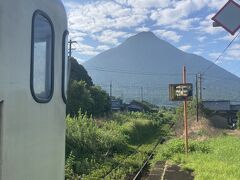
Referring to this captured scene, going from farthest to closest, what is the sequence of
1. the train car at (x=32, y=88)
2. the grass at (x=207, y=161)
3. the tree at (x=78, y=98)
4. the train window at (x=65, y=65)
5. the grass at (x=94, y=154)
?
the tree at (x=78, y=98), the grass at (x=94, y=154), the grass at (x=207, y=161), the train window at (x=65, y=65), the train car at (x=32, y=88)

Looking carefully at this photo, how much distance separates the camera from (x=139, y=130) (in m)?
37.0

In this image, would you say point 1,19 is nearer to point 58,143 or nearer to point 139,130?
point 58,143

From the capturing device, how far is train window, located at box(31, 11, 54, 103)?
3.55 m

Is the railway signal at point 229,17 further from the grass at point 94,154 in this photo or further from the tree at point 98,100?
the tree at point 98,100

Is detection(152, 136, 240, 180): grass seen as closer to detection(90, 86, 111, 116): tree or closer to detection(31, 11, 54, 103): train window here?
detection(31, 11, 54, 103): train window

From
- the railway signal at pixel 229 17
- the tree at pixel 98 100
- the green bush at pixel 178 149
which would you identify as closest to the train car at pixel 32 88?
the railway signal at pixel 229 17

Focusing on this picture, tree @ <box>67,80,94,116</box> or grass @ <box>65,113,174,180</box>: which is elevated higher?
tree @ <box>67,80,94,116</box>

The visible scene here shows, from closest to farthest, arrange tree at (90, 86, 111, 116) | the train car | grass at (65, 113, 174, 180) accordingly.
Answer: the train car, grass at (65, 113, 174, 180), tree at (90, 86, 111, 116)

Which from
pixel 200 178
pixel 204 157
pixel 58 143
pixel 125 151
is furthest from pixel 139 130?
pixel 58 143

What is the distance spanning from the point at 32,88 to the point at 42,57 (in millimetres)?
347

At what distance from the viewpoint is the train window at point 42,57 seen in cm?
355

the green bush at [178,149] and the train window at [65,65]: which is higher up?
the train window at [65,65]

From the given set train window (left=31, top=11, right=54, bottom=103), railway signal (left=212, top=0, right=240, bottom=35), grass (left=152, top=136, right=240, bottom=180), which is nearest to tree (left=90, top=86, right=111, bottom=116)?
grass (left=152, top=136, right=240, bottom=180)

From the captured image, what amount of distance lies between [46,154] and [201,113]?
154 feet
